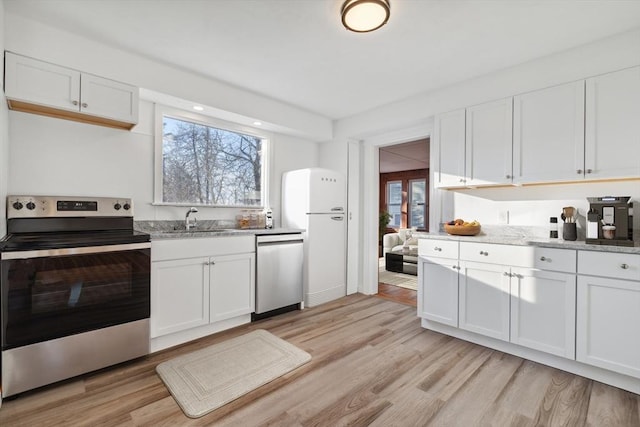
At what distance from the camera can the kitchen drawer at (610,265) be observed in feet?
6.20

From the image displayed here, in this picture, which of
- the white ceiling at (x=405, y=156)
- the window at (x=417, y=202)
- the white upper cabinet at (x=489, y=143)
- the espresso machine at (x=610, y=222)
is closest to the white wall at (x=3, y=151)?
the white upper cabinet at (x=489, y=143)

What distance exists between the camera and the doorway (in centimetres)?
483

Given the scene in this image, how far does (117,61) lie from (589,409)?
13.5ft

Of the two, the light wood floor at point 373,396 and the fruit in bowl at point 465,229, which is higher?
the fruit in bowl at point 465,229

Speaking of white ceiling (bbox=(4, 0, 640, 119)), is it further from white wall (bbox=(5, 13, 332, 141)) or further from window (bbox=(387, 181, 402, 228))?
window (bbox=(387, 181, 402, 228))

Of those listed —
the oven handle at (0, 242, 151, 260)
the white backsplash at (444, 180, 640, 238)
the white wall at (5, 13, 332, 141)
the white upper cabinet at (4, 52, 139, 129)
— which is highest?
the white wall at (5, 13, 332, 141)

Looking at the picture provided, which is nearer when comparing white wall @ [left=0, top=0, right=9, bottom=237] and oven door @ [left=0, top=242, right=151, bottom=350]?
oven door @ [left=0, top=242, right=151, bottom=350]

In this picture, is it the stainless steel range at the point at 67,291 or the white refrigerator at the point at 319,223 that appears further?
the white refrigerator at the point at 319,223

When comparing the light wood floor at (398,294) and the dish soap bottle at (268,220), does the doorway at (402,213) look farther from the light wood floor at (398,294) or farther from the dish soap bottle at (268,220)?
the dish soap bottle at (268,220)

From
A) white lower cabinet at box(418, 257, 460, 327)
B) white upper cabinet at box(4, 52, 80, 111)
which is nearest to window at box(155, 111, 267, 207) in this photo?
white upper cabinet at box(4, 52, 80, 111)

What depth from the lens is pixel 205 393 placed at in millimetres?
1882

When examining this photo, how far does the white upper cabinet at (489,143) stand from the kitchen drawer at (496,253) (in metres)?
0.64

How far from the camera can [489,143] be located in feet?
9.16

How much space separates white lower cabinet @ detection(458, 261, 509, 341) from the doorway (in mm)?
1186
